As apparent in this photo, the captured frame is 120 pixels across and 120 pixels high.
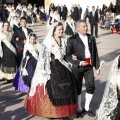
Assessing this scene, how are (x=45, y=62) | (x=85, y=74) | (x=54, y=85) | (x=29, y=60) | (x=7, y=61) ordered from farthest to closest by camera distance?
(x=7, y=61), (x=29, y=60), (x=85, y=74), (x=45, y=62), (x=54, y=85)

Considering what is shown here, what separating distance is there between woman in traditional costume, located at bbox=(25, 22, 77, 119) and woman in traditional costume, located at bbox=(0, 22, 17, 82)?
9.38ft

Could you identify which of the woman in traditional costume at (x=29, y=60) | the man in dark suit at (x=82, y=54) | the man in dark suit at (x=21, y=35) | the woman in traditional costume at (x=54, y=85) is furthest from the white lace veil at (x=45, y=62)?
the man in dark suit at (x=21, y=35)

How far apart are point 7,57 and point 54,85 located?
133 inches

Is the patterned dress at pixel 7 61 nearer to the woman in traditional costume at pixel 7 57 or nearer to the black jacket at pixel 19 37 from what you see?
the woman in traditional costume at pixel 7 57

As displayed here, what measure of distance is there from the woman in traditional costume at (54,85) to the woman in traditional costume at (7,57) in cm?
286

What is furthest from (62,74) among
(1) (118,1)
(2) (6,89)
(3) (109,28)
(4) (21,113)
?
(1) (118,1)

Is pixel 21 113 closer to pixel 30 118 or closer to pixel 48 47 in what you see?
pixel 30 118

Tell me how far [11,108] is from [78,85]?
1383 millimetres

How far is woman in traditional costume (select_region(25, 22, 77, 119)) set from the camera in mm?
5629

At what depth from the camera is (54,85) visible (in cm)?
566

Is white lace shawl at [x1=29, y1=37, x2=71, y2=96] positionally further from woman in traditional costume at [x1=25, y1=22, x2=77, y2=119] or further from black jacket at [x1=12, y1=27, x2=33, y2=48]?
black jacket at [x1=12, y1=27, x2=33, y2=48]

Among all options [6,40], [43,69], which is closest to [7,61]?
[6,40]

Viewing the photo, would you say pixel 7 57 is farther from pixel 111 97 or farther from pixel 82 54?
pixel 111 97

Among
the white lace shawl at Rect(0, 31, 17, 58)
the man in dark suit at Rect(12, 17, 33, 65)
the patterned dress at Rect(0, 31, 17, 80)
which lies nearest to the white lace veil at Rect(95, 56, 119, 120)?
the man in dark suit at Rect(12, 17, 33, 65)
